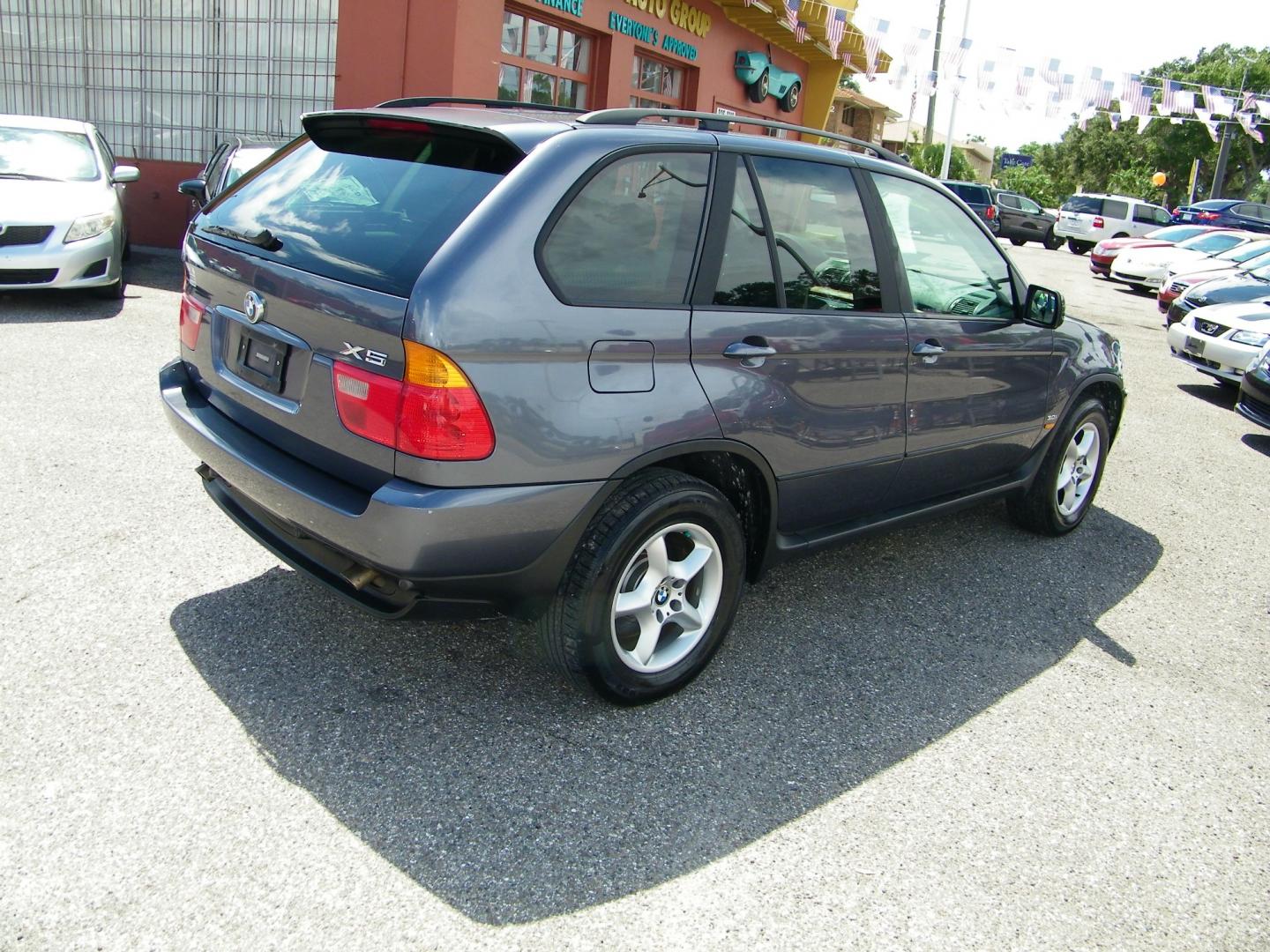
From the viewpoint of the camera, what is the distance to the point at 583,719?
10.3 ft

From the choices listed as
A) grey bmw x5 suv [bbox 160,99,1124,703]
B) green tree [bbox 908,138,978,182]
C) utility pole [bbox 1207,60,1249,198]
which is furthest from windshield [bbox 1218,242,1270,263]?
green tree [bbox 908,138,978,182]

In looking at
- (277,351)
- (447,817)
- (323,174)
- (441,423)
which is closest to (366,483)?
(441,423)

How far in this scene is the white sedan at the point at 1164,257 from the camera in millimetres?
18375

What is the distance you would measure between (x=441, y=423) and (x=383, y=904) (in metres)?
1.15

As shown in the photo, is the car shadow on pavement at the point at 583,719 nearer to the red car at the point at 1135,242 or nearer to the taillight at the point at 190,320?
the taillight at the point at 190,320

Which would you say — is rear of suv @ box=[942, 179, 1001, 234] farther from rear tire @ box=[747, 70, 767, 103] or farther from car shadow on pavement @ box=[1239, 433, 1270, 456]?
car shadow on pavement @ box=[1239, 433, 1270, 456]

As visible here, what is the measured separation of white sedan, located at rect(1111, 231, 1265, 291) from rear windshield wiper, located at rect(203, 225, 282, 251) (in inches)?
708

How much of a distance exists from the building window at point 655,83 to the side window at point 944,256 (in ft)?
33.1

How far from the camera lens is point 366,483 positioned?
2.76m

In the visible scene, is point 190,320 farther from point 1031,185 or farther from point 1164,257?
point 1031,185

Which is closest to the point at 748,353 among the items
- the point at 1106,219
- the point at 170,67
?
the point at 170,67

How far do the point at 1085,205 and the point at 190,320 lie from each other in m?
32.3

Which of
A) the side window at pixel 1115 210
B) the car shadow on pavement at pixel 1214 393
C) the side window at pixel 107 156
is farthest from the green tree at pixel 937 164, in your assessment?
the side window at pixel 107 156

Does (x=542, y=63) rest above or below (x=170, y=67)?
above
